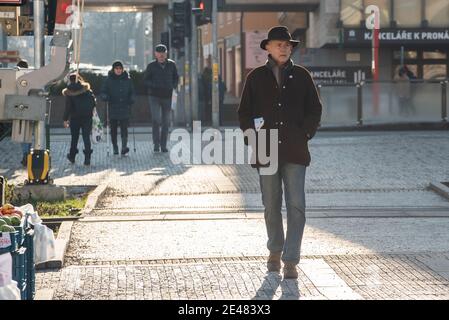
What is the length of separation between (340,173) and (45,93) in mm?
6012

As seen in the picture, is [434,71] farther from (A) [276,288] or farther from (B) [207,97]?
(A) [276,288]

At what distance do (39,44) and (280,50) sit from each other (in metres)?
4.78

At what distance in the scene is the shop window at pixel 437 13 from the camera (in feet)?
125

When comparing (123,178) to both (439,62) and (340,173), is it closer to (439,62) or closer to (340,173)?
(340,173)

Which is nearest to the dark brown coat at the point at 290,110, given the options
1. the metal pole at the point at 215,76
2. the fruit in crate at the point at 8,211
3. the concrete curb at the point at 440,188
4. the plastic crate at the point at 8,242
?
the fruit in crate at the point at 8,211

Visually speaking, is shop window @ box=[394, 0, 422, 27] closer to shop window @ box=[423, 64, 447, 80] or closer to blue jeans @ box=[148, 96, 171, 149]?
shop window @ box=[423, 64, 447, 80]

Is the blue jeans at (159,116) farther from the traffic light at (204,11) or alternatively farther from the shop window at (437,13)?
the shop window at (437,13)

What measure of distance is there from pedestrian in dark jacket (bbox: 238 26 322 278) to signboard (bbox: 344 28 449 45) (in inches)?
1166

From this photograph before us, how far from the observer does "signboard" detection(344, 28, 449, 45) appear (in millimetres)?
37531

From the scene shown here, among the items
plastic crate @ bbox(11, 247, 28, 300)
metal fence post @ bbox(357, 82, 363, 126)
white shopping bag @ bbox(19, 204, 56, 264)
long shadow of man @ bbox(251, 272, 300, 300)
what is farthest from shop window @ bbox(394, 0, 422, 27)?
plastic crate @ bbox(11, 247, 28, 300)

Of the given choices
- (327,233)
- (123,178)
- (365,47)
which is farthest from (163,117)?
(365,47)

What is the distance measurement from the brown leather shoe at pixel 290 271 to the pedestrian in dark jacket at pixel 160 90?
37.9ft

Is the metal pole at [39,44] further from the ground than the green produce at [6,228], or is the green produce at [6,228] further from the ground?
the metal pole at [39,44]

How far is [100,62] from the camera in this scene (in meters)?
89.4
